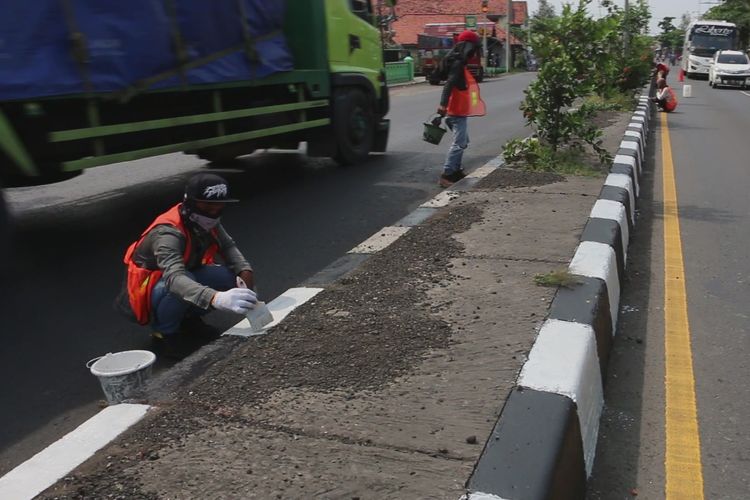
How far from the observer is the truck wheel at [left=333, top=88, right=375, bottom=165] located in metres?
8.63

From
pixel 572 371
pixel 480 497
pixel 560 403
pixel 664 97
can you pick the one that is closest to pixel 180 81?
pixel 572 371

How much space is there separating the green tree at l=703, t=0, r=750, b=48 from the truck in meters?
55.1

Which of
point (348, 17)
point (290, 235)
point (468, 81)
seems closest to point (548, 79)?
point (468, 81)

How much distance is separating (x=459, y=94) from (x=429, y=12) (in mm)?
54309

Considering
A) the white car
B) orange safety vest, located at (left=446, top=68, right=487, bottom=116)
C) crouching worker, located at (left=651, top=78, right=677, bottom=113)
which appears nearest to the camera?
orange safety vest, located at (left=446, top=68, right=487, bottom=116)

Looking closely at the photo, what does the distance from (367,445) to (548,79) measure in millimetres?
6003

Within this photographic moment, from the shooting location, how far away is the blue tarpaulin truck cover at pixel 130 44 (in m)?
4.62

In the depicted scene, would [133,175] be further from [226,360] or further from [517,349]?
[517,349]

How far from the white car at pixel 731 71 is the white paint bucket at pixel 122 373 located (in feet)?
110

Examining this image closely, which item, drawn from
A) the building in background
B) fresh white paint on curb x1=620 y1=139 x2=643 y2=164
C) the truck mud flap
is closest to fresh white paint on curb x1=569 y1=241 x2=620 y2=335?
fresh white paint on curb x1=620 y1=139 x2=643 y2=164

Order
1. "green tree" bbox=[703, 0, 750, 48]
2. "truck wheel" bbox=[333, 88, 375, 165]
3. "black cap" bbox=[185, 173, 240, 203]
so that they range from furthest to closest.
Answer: "green tree" bbox=[703, 0, 750, 48]
"truck wheel" bbox=[333, 88, 375, 165]
"black cap" bbox=[185, 173, 240, 203]

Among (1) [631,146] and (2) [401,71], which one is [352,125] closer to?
(1) [631,146]

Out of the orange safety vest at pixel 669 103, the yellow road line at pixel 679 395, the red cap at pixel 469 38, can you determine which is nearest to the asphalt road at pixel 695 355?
the yellow road line at pixel 679 395

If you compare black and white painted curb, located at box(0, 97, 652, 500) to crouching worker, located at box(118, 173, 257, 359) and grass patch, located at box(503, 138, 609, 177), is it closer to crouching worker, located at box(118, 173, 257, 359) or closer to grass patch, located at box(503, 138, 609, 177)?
crouching worker, located at box(118, 173, 257, 359)
